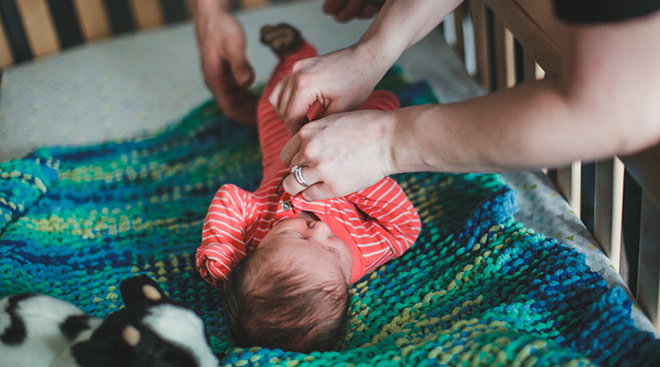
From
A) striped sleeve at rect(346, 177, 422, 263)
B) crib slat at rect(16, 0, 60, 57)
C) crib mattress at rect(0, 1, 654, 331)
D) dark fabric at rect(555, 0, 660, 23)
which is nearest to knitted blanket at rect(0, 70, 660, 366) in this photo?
striped sleeve at rect(346, 177, 422, 263)

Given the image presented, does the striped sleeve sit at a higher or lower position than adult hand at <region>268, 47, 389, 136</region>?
lower

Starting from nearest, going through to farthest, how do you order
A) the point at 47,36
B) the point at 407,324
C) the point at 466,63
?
the point at 407,324, the point at 466,63, the point at 47,36

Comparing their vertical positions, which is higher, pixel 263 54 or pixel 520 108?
pixel 520 108

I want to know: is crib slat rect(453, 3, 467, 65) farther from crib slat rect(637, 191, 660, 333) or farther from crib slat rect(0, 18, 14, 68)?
crib slat rect(0, 18, 14, 68)

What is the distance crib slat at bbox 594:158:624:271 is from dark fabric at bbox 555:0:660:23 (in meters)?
0.39

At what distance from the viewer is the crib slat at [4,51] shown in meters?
1.79

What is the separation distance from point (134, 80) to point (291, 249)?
3.52ft

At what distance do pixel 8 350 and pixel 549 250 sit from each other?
28.7 inches

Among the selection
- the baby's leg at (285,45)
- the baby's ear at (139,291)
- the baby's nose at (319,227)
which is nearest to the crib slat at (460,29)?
the baby's leg at (285,45)

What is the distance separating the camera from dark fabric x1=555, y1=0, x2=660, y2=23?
47cm

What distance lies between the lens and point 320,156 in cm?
67

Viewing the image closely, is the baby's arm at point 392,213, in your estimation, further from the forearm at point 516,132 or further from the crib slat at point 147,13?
the crib slat at point 147,13

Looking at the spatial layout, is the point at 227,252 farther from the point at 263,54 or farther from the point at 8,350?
the point at 263,54

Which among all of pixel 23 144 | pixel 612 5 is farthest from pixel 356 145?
pixel 23 144
